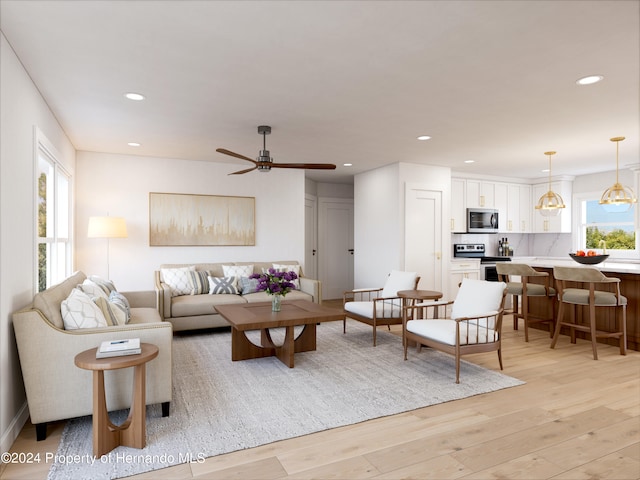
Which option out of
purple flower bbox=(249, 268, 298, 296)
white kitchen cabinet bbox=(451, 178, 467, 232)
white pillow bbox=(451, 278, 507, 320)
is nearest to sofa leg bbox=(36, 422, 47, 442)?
purple flower bbox=(249, 268, 298, 296)

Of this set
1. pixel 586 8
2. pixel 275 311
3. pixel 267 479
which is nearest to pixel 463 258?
pixel 275 311

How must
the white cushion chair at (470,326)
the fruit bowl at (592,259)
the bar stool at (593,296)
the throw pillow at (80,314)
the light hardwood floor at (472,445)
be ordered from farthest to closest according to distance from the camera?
the fruit bowl at (592,259)
the bar stool at (593,296)
the white cushion chair at (470,326)
the throw pillow at (80,314)
the light hardwood floor at (472,445)

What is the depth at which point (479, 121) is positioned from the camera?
414 cm

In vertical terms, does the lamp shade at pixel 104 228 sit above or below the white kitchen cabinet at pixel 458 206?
below

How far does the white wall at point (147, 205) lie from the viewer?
5.58 m

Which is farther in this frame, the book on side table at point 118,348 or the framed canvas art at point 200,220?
the framed canvas art at point 200,220

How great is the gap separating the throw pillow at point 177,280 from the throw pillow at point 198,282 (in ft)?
0.14

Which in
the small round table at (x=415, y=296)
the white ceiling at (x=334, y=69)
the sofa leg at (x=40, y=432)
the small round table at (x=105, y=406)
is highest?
the white ceiling at (x=334, y=69)

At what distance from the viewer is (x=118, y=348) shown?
7.89ft

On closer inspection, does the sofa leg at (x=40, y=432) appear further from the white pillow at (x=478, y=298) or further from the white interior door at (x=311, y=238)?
the white interior door at (x=311, y=238)

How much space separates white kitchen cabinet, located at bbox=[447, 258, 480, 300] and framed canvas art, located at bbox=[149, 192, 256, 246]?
11.2 feet

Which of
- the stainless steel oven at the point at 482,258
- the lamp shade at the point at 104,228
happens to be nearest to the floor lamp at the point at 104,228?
the lamp shade at the point at 104,228

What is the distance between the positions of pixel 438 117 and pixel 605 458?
3038mm

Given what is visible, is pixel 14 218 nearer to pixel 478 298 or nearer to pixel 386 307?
pixel 386 307
